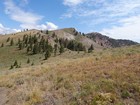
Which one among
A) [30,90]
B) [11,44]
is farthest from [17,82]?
[11,44]

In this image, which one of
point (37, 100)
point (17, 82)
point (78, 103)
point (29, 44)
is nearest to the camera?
point (78, 103)

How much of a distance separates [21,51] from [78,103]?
79729 millimetres

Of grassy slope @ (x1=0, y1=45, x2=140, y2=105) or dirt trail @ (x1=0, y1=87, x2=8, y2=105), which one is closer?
grassy slope @ (x1=0, y1=45, x2=140, y2=105)

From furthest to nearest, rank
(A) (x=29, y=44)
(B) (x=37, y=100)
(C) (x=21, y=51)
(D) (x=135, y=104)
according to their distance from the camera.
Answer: (A) (x=29, y=44)
(C) (x=21, y=51)
(B) (x=37, y=100)
(D) (x=135, y=104)

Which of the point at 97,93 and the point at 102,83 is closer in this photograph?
the point at 97,93

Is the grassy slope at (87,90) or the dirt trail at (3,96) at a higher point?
the grassy slope at (87,90)

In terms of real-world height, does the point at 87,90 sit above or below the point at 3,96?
above

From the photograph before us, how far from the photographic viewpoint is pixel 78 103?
12.1 metres

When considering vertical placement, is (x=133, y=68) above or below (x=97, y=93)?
above

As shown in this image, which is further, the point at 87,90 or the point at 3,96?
the point at 3,96

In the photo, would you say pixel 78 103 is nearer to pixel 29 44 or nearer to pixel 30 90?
pixel 30 90

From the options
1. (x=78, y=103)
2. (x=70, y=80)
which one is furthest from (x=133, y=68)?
(x=78, y=103)

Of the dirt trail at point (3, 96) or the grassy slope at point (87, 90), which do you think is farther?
the dirt trail at point (3, 96)

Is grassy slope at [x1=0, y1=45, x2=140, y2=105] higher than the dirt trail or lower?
higher
